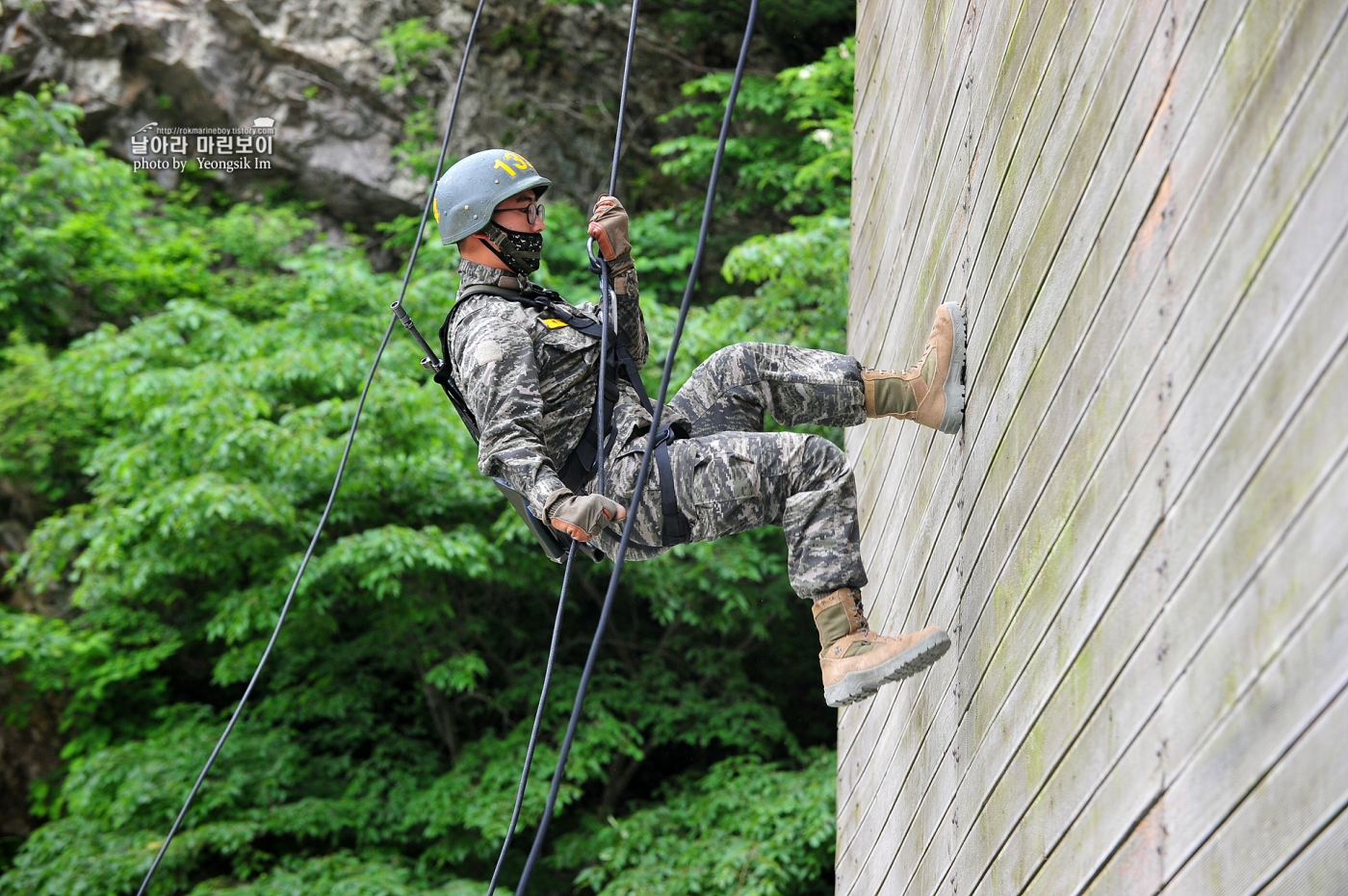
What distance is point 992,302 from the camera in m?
2.94

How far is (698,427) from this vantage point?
3180 mm

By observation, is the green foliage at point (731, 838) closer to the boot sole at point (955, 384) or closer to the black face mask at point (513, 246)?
the boot sole at point (955, 384)

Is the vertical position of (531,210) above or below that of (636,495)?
above

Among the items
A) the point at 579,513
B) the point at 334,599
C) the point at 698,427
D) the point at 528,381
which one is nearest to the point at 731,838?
the point at 334,599

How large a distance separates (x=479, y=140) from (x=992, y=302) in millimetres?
10559

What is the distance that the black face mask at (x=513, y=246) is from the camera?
324cm

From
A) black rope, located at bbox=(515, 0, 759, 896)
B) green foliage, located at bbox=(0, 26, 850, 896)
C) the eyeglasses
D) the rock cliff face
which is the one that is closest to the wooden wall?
black rope, located at bbox=(515, 0, 759, 896)

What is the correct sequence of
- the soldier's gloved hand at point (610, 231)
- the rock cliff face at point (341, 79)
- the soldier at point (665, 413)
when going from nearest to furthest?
the soldier at point (665, 413) < the soldier's gloved hand at point (610, 231) < the rock cliff face at point (341, 79)

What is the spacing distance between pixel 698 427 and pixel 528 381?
1.51ft

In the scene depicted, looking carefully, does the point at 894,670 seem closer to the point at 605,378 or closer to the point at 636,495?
the point at 636,495

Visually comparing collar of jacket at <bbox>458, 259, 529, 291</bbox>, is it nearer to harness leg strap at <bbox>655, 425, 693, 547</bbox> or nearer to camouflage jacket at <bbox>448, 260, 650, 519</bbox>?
camouflage jacket at <bbox>448, 260, 650, 519</bbox>

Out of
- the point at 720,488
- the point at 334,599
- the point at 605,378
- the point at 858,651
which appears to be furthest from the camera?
the point at 334,599

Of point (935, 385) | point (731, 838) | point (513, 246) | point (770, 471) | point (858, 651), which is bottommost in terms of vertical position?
point (731, 838)

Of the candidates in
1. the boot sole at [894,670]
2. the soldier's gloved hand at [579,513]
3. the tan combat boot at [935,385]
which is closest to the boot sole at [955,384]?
the tan combat boot at [935,385]
